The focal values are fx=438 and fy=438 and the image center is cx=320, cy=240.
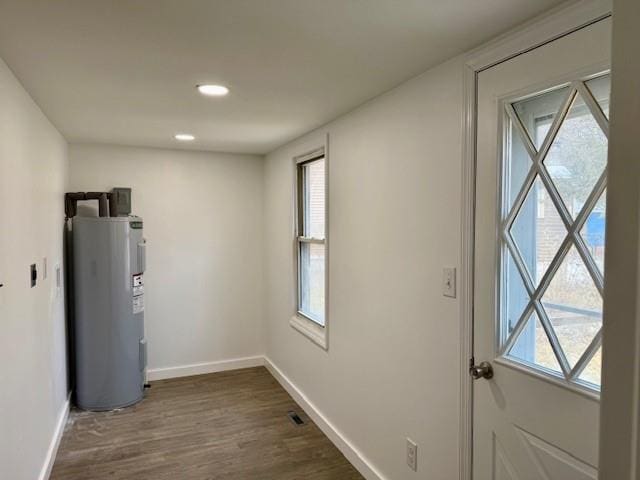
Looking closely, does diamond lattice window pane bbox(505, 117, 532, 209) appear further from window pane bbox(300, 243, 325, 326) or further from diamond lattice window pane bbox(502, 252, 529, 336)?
window pane bbox(300, 243, 325, 326)

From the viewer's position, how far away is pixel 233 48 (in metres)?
1.75

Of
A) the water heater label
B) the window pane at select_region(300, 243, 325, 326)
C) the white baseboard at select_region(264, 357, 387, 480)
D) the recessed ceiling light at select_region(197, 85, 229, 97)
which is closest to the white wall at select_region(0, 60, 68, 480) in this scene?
the water heater label

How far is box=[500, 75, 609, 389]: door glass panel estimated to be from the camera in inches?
51.8

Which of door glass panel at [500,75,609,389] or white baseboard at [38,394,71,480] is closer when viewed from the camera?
door glass panel at [500,75,609,389]

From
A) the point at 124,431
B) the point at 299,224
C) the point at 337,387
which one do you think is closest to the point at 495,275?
the point at 337,387

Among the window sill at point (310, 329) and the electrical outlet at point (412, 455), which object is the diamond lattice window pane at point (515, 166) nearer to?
the electrical outlet at point (412, 455)

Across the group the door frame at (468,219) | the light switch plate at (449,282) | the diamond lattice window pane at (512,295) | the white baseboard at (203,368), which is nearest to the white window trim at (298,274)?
the white baseboard at (203,368)

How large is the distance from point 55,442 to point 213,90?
8.06 feet

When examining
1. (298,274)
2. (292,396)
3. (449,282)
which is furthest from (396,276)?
(292,396)

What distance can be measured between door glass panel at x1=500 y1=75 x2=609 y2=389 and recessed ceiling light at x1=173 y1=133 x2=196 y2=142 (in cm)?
262

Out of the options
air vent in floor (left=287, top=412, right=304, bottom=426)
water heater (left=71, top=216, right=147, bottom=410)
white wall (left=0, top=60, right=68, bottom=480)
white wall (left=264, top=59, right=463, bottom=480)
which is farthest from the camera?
water heater (left=71, top=216, right=147, bottom=410)

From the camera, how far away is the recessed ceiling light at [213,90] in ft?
7.34

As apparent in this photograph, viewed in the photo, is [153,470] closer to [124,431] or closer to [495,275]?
[124,431]

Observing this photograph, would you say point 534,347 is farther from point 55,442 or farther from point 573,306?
point 55,442
